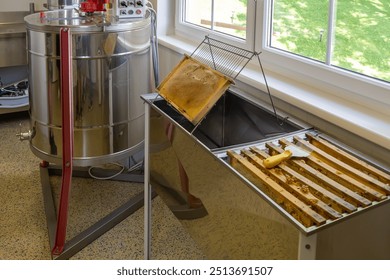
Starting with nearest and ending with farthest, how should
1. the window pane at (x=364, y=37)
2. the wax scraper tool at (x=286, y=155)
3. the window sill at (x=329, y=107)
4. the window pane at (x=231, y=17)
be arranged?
the wax scraper tool at (x=286, y=155) < the window sill at (x=329, y=107) < the window pane at (x=364, y=37) < the window pane at (x=231, y=17)

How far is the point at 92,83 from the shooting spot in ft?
7.02

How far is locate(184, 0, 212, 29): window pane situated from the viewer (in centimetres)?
258

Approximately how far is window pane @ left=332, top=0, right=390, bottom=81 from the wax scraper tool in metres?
0.46

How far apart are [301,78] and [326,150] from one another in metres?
0.59

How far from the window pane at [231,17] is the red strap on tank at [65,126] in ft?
2.67

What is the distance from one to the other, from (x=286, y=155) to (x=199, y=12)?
163 cm

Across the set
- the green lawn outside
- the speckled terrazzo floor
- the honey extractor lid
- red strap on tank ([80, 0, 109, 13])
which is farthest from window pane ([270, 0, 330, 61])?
the speckled terrazzo floor

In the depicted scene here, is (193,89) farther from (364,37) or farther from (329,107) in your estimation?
(364,37)

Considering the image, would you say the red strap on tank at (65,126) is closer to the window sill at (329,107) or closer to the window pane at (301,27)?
the window sill at (329,107)

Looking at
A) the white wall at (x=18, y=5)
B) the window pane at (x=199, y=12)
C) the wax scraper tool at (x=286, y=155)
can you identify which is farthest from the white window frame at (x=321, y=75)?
the white wall at (x=18, y=5)

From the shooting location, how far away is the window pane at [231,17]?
2.25 metres

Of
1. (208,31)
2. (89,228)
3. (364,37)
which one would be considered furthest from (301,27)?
(89,228)

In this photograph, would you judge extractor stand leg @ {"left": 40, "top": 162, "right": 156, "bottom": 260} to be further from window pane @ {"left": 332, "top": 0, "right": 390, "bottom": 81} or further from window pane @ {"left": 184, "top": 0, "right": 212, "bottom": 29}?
window pane @ {"left": 332, "top": 0, "right": 390, "bottom": 81}

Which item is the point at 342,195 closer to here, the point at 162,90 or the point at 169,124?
the point at 169,124
